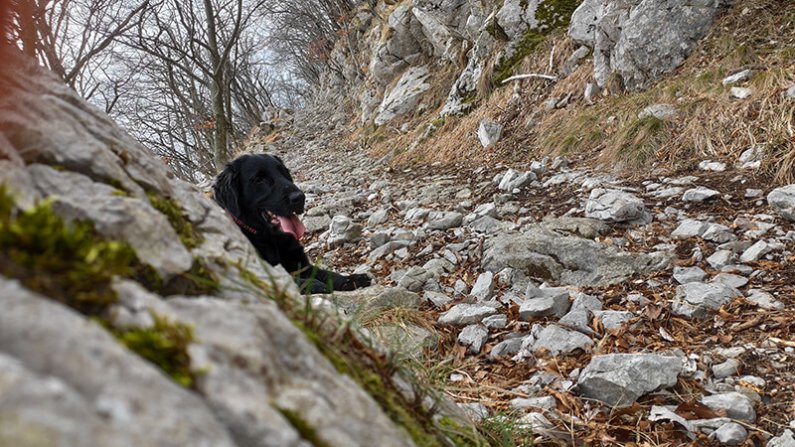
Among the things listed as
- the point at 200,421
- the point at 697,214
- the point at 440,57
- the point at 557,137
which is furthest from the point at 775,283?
Answer: the point at 440,57

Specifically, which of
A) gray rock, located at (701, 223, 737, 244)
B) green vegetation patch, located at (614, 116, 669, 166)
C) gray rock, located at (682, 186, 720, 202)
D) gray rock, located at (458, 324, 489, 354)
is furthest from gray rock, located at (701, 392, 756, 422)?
green vegetation patch, located at (614, 116, 669, 166)

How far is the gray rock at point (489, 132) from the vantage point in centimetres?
818

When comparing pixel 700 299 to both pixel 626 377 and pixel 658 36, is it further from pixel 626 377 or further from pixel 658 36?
pixel 658 36

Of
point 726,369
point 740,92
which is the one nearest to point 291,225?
point 726,369

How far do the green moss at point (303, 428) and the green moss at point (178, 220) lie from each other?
544 millimetres

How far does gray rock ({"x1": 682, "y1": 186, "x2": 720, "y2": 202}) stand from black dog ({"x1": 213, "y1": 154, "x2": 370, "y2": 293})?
115 inches

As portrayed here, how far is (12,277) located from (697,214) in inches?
181

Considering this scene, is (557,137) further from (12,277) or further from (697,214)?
(12,277)

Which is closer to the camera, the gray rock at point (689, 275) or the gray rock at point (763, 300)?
the gray rock at point (763, 300)

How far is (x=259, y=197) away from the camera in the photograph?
424 cm

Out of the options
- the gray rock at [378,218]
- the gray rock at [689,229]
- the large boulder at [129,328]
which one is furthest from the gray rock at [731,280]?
the gray rock at [378,218]

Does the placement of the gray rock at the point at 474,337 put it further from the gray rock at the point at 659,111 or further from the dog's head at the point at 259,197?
the gray rock at the point at 659,111

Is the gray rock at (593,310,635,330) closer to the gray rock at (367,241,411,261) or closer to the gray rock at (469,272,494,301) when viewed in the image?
the gray rock at (469,272,494,301)

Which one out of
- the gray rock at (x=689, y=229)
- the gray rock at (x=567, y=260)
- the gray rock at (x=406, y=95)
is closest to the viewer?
the gray rock at (x=567, y=260)
